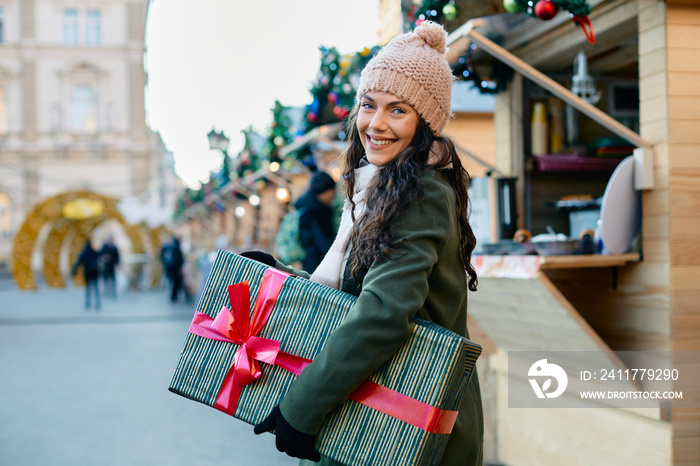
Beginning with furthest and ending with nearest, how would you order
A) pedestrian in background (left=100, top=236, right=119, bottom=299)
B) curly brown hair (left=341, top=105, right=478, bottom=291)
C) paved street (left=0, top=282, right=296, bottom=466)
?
pedestrian in background (left=100, top=236, right=119, bottom=299)
paved street (left=0, top=282, right=296, bottom=466)
curly brown hair (left=341, top=105, right=478, bottom=291)

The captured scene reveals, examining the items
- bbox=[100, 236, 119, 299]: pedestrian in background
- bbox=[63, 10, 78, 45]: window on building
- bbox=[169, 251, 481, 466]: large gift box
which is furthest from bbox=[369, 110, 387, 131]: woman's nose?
bbox=[63, 10, 78, 45]: window on building

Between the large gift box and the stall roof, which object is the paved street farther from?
the stall roof

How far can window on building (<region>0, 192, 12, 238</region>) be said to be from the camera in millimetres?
31844

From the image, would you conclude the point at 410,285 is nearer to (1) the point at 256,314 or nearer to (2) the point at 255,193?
(1) the point at 256,314

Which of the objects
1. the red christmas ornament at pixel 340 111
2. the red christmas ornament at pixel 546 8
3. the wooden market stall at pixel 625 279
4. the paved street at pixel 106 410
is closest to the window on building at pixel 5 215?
the paved street at pixel 106 410

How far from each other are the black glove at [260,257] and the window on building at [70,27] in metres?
35.9

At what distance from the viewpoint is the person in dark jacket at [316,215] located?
6098 millimetres

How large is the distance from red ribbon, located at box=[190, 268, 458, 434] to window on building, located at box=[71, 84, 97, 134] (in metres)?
34.6

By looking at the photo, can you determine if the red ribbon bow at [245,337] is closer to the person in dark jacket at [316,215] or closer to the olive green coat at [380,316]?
the olive green coat at [380,316]

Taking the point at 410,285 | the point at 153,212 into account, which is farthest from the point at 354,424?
the point at 153,212

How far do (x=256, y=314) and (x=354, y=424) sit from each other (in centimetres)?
42

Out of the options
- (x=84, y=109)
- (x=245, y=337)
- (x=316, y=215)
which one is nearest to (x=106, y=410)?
(x=316, y=215)

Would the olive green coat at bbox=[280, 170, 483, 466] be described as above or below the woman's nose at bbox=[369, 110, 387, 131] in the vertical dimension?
below

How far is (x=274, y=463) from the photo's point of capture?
16.1 feet
